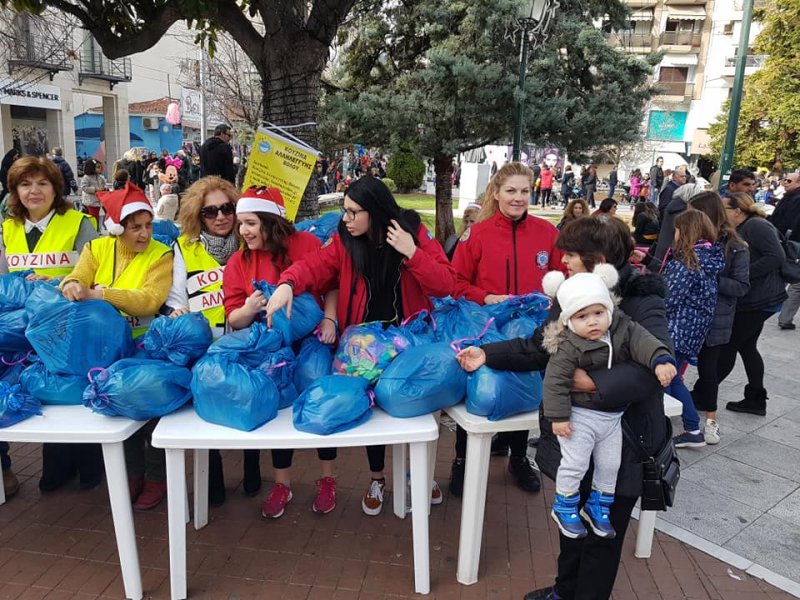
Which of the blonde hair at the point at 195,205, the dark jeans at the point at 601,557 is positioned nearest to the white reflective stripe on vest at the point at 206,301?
the blonde hair at the point at 195,205

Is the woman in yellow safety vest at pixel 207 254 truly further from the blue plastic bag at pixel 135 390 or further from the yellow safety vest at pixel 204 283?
the blue plastic bag at pixel 135 390

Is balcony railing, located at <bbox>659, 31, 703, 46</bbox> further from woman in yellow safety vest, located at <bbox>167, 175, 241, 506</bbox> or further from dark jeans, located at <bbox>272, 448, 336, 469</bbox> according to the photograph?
dark jeans, located at <bbox>272, 448, 336, 469</bbox>

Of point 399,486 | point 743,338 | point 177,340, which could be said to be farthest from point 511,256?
point 743,338

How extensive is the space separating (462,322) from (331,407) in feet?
2.46

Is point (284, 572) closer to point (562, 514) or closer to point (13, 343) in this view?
point (562, 514)

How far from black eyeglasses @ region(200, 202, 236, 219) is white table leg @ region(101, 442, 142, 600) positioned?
4.13ft

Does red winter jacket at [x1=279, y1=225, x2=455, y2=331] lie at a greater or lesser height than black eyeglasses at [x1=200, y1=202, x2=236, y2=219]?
lesser

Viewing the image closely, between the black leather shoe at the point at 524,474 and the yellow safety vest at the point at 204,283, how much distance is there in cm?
191

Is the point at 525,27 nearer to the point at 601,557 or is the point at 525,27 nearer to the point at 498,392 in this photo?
the point at 498,392

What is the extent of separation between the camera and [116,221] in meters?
2.87

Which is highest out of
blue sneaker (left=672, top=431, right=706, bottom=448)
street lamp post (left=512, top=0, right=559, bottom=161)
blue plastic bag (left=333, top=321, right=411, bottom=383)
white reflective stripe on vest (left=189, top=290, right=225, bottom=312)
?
street lamp post (left=512, top=0, right=559, bottom=161)

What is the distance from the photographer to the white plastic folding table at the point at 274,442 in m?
2.34

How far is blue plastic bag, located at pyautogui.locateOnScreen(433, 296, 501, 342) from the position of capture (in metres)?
2.70

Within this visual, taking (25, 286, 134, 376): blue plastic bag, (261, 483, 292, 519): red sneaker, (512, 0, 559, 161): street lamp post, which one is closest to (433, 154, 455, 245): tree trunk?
(512, 0, 559, 161): street lamp post
